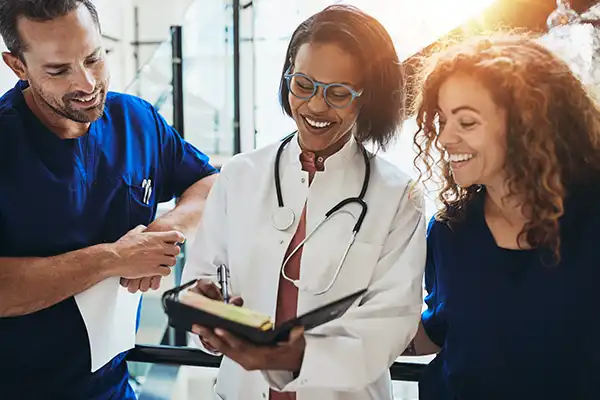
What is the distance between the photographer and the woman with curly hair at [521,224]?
3.72 feet

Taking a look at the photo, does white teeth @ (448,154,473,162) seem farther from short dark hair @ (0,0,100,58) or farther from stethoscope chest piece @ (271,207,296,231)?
short dark hair @ (0,0,100,58)

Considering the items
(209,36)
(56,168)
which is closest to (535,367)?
(56,168)

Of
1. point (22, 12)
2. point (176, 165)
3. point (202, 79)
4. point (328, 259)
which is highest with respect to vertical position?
point (22, 12)

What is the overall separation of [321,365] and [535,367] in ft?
1.28

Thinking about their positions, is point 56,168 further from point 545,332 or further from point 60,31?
point 545,332

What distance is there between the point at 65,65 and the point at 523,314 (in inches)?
43.7

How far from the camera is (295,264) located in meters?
1.32

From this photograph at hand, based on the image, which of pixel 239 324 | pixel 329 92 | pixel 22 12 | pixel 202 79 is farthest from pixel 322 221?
pixel 202 79

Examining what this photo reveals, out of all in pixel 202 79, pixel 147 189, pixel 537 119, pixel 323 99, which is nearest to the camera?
pixel 537 119

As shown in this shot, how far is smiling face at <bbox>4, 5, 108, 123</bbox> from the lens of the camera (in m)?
1.42

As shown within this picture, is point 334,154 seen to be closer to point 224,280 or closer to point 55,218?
point 224,280

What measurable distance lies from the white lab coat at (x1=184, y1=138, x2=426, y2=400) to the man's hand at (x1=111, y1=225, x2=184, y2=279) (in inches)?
2.7

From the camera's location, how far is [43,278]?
1379 mm

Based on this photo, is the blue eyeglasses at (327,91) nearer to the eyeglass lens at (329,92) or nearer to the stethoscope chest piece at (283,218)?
the eyeglass lens at (329,92)
